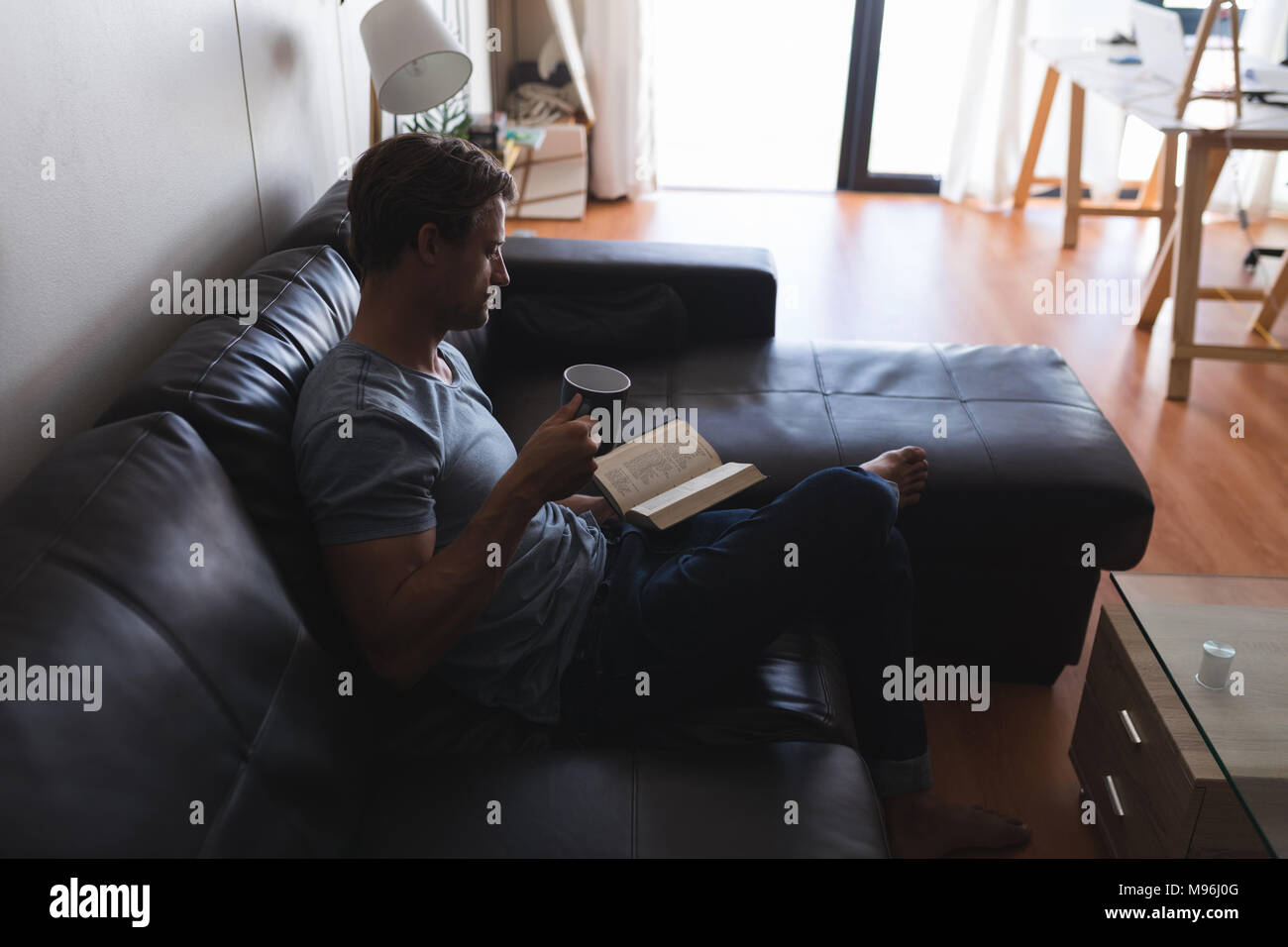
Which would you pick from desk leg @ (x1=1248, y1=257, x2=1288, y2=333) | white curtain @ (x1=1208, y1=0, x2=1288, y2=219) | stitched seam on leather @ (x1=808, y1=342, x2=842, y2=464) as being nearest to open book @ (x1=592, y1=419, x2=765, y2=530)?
stitched seam on leather @ (x1=808, y1=342, x2=842, y2=464)

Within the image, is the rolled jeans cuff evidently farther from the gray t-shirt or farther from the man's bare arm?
the man's bare arm

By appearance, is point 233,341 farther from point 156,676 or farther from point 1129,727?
point 1129,727

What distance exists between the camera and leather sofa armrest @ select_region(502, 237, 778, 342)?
2.38 meters

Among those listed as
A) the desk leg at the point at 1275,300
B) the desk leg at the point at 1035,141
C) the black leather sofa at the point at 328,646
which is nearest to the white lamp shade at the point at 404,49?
the black leather sofa at the point at 328,646

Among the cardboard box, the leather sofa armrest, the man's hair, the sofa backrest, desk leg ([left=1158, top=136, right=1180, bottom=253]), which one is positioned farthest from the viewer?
the cardboard box

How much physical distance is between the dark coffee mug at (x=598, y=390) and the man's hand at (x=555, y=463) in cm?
17

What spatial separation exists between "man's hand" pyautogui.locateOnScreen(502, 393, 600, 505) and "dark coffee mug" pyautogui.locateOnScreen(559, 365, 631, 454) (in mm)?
166

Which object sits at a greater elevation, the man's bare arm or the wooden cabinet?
the man's bare arm

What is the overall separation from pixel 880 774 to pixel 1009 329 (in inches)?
92.8
